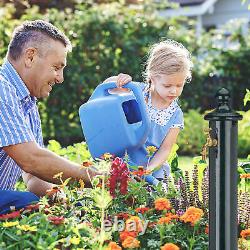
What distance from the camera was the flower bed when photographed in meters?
2.92

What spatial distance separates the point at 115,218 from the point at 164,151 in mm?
1119

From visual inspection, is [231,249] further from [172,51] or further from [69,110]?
[69,110]

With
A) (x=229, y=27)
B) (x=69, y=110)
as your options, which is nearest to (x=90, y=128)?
(x=69, y=110)

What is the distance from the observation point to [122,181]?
3.22 meters

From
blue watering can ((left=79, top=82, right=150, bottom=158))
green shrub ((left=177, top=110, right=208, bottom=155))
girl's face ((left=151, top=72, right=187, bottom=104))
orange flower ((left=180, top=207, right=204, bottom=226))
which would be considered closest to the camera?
orange flower ((left=180, top=207, right=204, bottom=226))

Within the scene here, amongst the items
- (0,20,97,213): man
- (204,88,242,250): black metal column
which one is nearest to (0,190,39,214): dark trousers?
(0,20,97,213): man

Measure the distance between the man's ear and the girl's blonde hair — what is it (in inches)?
33.5

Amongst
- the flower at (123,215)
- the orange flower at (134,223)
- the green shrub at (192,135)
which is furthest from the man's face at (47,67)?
the green shrub at (192,135)

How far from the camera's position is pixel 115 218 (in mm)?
3146

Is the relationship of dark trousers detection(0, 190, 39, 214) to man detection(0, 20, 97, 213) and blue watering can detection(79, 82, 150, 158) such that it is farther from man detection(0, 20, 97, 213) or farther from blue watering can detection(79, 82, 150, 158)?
blue watering can detection(79, 82, 150, 158)

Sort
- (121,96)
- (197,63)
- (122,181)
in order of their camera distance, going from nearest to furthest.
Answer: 1. (122,181)
2. (121,96)
3. (197,63)

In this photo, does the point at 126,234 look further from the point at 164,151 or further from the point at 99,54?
the point at 99,54

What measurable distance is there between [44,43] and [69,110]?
6.11 metres

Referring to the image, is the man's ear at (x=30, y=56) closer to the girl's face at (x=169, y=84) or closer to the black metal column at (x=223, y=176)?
the girl's face at (x=169, y=84)
